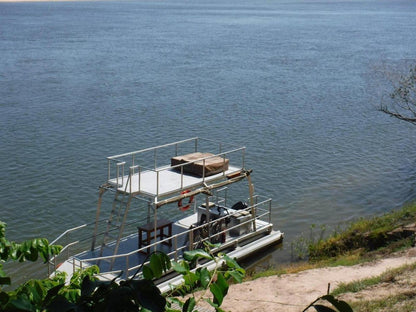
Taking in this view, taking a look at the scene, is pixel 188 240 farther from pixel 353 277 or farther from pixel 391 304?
pixel 391 304

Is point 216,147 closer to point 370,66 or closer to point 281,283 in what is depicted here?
point 281,283

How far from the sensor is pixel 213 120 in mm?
37250

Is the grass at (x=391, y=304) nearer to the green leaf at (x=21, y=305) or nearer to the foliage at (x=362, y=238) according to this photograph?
the foliage at (x=362, y=238)

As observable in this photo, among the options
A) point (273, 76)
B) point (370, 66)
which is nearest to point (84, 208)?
point (273, 76)

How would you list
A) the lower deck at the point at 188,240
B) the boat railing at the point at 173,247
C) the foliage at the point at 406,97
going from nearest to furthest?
the boat railing at the point at 173,247, the lower deck at the point at 188,240, the foliage at the point at 406,97

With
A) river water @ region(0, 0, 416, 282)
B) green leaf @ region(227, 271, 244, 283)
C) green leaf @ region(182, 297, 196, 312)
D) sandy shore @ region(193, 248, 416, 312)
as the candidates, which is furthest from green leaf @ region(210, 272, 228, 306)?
river water @ region(0, 0, 416, 282)

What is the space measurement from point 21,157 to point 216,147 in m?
9.16

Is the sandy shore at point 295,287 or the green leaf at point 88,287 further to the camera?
the sandy shore at point 295,287

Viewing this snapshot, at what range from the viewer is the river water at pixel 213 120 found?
2606cm

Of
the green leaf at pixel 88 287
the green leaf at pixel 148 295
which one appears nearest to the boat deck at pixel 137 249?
the green leaf at pixel 88 287

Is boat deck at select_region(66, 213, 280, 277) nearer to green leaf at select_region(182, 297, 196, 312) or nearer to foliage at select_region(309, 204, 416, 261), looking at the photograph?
foliage at select_region(309, 204, 416, 261)

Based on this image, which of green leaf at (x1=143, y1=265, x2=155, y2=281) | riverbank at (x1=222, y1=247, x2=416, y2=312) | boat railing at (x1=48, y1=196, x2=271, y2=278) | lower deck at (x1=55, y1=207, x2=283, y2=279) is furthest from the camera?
lower deck at (x1=55, y1=207, x2=283, y2=279)

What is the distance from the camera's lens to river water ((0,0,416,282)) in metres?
26.1

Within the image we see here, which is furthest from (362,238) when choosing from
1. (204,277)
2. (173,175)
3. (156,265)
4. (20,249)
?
(156,265)
